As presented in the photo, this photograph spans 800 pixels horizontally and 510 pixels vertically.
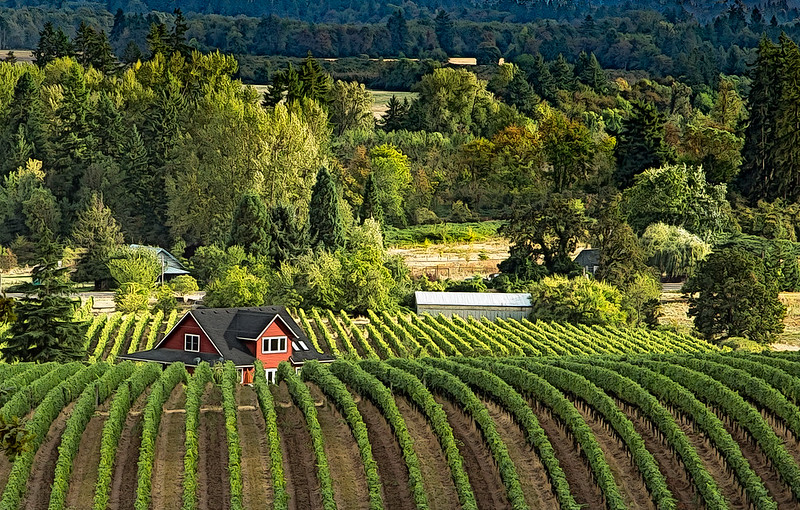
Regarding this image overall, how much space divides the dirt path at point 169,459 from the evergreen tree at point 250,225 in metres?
35.8

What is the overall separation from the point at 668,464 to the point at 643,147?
57.8 metres

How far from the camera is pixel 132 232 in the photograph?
93.6m

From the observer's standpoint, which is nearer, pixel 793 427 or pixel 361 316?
pixel 793 427

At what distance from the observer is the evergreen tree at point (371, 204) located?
91.5 m

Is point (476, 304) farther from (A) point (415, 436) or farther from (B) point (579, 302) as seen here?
(A) point (415, 436)

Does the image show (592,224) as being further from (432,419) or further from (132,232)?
(432,419)

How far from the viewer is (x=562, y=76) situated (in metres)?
123

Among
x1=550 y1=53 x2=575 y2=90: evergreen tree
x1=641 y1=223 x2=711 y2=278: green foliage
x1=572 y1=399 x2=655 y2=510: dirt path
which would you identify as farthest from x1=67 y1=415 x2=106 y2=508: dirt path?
x1=550 y1=53 x2=575 y2=90: evergreen tree

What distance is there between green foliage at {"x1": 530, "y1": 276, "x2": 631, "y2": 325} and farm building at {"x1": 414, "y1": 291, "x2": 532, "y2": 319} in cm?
129

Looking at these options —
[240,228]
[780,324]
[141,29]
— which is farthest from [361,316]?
[141,29]

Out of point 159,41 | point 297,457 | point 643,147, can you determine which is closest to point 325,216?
point 643,147

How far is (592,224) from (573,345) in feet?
61.2

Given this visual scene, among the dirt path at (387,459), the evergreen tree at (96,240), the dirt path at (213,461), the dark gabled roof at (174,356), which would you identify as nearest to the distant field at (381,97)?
the evergreen tree at (96,240)

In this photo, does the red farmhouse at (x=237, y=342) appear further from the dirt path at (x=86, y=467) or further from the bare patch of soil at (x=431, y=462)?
the dirt path at (x=86, y=467)
